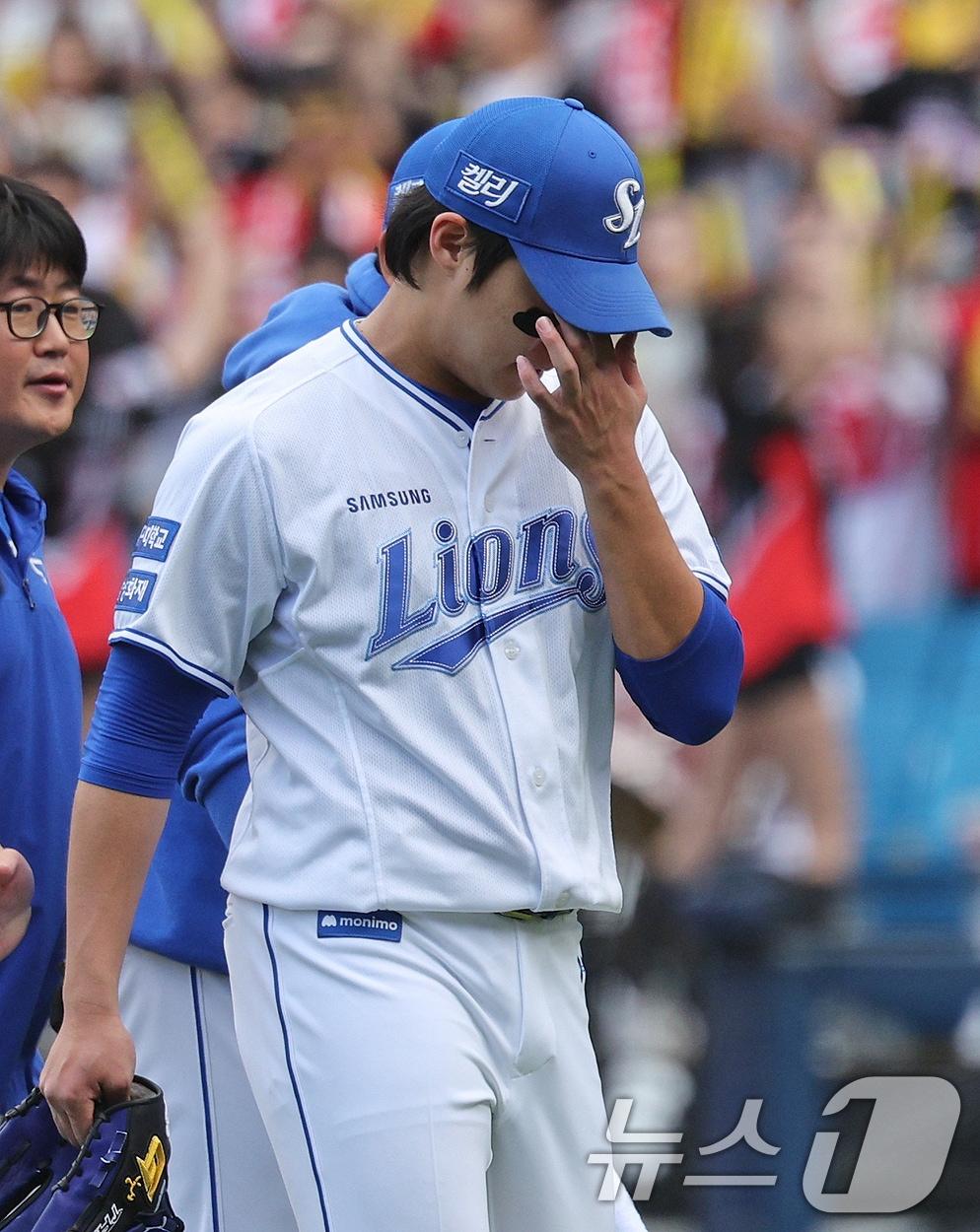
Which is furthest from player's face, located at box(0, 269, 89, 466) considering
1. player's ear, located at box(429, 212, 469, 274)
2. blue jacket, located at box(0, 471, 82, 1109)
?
player's ear, located at box(429, 212, 469, 274)

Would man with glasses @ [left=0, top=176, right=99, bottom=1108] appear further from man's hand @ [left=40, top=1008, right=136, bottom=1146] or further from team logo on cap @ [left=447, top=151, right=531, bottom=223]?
team logo on cap @ [left=447, top=151, right=531, bottom=223]

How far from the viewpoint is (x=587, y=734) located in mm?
2408

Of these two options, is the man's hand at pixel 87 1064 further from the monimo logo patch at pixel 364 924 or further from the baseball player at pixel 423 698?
the monimo logo patch at pixel 364 924

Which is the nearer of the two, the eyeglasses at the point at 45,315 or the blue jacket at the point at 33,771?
the blue jacket at the point at 33,771

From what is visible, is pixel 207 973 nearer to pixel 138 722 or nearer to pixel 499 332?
pixel 138 722

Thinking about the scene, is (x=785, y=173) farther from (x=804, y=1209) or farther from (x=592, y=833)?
(x=592, y=833)

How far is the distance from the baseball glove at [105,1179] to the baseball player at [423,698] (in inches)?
2.4

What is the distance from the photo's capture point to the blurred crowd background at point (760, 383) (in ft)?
18.8

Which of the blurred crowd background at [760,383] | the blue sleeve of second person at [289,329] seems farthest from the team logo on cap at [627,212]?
the blurred crowd background at [760,383]

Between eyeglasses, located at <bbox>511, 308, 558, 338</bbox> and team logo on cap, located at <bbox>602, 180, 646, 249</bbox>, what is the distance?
121mm

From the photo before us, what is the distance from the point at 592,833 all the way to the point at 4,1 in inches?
251

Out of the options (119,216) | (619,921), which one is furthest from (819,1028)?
(119,216)

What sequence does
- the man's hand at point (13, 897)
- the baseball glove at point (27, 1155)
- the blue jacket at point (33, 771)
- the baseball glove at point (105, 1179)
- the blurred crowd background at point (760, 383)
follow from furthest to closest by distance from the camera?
1. the blurred crowd background at point (760, 383)
2. the blue jacket at point (33, 771)
3. the man's hand at point (13, 897)
4. the baseball glove at point (27, 1155)
5. the baseball glove at point (105, 1179)

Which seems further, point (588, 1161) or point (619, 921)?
point (619, 921)
